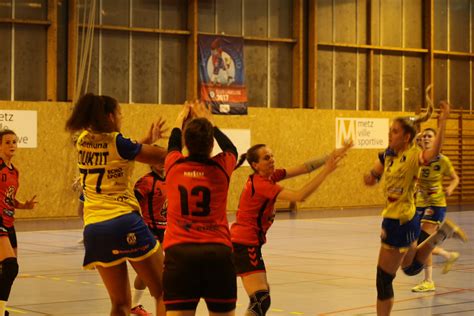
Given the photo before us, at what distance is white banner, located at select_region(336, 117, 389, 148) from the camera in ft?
96.3

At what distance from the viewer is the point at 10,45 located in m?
24.2

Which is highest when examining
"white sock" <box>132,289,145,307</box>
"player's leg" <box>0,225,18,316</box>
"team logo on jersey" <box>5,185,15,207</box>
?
→ "team logo on jersey" <box>5,185,15,207</box>

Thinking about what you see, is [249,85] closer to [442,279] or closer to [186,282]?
[442,279]

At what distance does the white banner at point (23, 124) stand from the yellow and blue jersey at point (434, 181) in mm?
13312

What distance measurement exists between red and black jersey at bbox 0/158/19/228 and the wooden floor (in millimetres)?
1420

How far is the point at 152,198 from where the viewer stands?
32.4 ft

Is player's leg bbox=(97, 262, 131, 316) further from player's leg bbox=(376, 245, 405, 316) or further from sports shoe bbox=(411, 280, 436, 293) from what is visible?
sports shoe bbox=(411, 280, 436, 293)

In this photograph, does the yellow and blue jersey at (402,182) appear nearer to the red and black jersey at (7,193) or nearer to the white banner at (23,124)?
the red and black jersey at (7,193)

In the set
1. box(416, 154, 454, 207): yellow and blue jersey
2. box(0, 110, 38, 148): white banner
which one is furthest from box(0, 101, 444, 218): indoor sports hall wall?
box(416, 154, 454, 207): yellow and blue jersey

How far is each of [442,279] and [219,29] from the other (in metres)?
16.2

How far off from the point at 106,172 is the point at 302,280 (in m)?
6.45

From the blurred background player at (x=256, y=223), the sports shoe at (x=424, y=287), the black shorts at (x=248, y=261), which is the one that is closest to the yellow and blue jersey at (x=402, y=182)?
the blurred background player at (x=256, y=223)

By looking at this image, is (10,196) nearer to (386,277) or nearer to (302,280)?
(386,277)

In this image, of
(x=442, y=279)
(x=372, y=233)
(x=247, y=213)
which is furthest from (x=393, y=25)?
(x=247, y=213)
